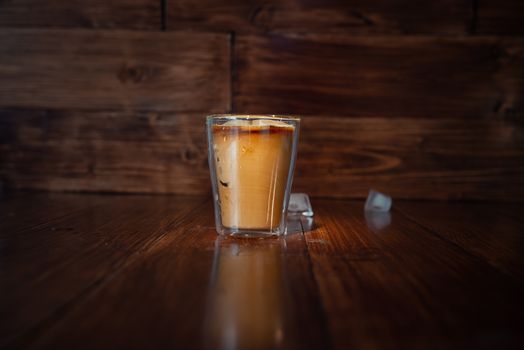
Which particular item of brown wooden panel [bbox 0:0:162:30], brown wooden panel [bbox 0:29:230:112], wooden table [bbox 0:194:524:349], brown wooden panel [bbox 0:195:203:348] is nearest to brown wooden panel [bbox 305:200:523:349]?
wooden table [bbox 0:194:524:349]

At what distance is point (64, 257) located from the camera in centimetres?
46

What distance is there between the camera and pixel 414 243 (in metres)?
0.57

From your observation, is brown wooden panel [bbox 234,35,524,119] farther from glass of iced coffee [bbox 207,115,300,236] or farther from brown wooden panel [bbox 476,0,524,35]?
glass of iced coffee [bbox 207,115,300,236]

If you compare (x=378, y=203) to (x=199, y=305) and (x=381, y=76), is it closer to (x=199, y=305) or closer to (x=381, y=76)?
(x=381, y=76)

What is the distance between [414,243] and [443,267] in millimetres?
124

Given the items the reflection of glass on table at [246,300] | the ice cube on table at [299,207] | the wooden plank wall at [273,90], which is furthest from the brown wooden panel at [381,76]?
the reflection of glass on table at [246,300]

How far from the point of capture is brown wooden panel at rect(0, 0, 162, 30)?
3.61 ft

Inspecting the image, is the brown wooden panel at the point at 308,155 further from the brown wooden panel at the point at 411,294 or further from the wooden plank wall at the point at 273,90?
the brown wooden panel at the point at 411,294

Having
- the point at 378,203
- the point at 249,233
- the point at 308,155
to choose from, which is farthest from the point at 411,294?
the point at 308,155

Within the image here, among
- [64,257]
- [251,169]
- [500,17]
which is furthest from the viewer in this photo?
[500,17]

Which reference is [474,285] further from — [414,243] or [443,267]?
[414,243]

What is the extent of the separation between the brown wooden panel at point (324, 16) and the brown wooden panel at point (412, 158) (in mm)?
221

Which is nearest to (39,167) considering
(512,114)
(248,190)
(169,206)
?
(169,206)

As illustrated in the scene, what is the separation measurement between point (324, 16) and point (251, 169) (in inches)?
25.7
